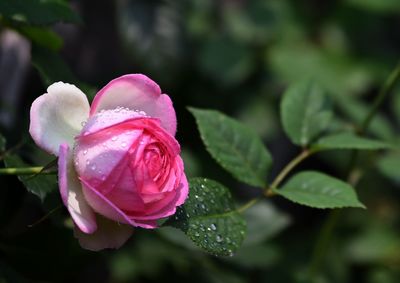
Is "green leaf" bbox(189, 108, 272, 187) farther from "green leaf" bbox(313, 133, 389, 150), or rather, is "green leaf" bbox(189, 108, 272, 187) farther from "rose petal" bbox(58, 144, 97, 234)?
"rose petal" bbox(58, 144, 97, 234)

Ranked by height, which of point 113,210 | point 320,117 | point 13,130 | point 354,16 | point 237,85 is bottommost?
point 237,85

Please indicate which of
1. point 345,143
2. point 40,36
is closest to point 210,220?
point 345,143

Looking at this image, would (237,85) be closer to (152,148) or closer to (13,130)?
(13,130)

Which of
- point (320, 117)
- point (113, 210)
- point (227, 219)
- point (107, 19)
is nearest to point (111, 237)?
point (113, 210)

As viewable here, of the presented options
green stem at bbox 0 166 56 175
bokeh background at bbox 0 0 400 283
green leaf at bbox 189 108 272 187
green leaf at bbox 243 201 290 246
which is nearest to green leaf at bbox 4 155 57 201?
green stem at bbox 0 166 56 175

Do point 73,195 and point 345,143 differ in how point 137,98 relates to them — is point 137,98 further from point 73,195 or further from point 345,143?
point 345,143

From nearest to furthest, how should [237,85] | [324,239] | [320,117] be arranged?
[320,117] < [324,239] < [237,85]
